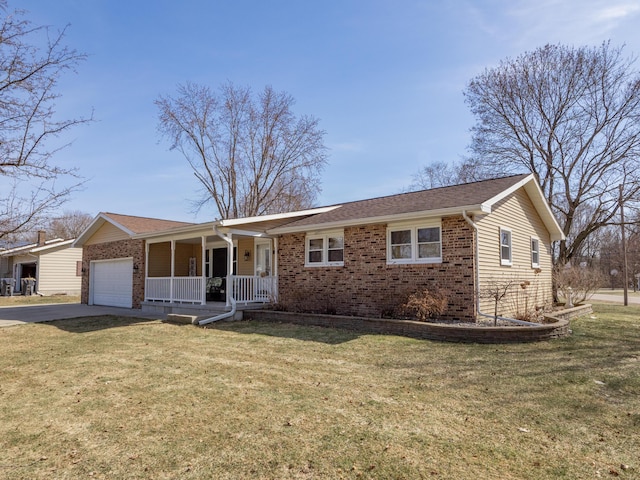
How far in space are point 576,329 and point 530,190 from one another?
16.6 feet

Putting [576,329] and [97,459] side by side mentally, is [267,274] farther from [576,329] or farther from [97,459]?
[97,459]

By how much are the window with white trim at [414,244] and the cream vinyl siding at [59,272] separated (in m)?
25.8

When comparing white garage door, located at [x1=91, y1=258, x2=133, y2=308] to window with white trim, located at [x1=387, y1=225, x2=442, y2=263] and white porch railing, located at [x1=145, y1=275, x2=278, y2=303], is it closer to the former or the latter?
white porch railing, located at [x1=145, y1=275, x2=278, y2=303]

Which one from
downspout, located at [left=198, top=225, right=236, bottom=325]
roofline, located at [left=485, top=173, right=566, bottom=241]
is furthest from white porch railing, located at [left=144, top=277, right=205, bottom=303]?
roofline, located at [left=485, top=173, right=566, bottom=241]

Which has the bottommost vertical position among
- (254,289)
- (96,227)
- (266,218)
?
(254,289)

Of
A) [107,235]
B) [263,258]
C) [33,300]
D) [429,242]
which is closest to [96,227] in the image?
[107,235]

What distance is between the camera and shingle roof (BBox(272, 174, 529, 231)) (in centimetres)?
1108

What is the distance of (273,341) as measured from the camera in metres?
9.24

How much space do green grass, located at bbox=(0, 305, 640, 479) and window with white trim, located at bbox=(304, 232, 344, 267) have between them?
4603 mm

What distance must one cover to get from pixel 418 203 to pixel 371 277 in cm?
254

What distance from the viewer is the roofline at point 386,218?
10.1m

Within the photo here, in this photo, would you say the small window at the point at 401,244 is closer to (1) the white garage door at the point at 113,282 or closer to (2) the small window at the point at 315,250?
(2) the small window at the point at 315,250

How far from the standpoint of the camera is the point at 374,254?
12.0 metres

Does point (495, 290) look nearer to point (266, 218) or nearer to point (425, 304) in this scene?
point (425, 304)
